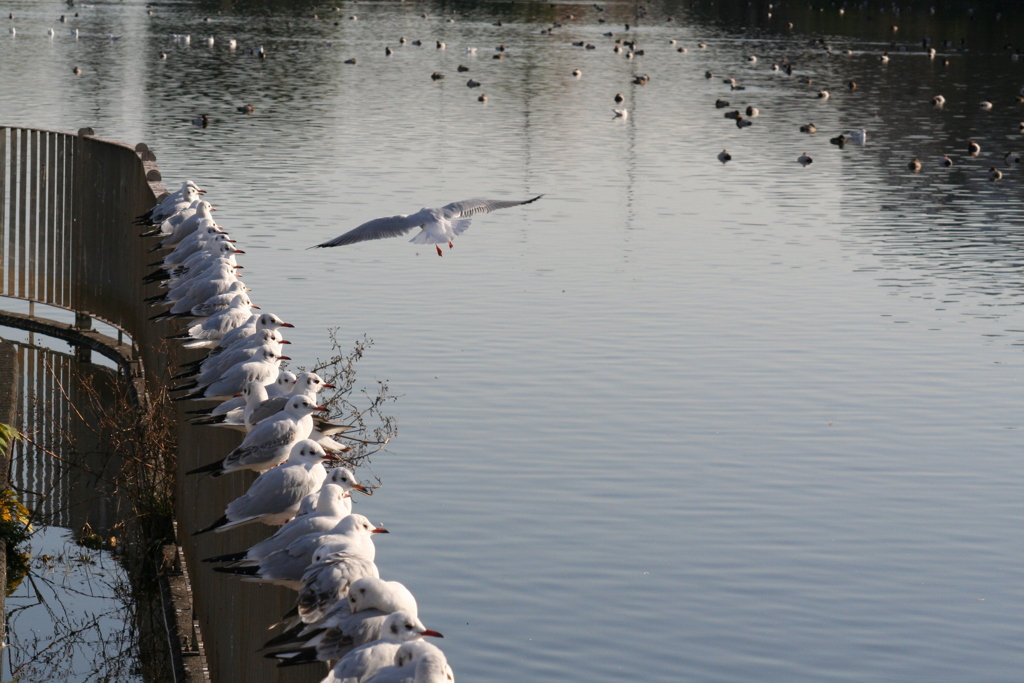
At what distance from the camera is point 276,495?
6016mm

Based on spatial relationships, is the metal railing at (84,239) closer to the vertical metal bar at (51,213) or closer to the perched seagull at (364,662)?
the vertical metal bar at (51,213)

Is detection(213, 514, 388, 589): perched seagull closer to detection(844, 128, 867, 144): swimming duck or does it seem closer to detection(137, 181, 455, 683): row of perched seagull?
detection(137, 181, 455, 683): row of perched seagull

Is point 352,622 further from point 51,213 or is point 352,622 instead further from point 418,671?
point 51,213

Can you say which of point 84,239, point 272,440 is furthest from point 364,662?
point 84,239

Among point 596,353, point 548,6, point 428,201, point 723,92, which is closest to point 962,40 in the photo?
point 723,92

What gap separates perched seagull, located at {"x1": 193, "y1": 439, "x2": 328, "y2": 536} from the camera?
602 centimetres

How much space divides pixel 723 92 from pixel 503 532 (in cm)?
4113

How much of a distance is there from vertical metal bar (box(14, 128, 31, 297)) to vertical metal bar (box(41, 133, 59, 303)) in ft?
0.94

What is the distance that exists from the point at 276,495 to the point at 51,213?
10254mm

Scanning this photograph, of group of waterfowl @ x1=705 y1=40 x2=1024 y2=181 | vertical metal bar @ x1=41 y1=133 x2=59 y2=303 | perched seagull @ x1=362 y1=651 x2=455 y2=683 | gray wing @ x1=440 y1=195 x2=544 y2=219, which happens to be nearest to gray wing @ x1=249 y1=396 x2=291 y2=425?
perched seagull @ x1=362 y1=651 x2=455 y2=683

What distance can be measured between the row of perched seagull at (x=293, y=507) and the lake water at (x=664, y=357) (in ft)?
9.60

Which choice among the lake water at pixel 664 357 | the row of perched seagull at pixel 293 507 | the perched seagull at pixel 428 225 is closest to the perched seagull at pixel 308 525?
the row of perched seagull at pixel 293 507

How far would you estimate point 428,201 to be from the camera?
27.3 m

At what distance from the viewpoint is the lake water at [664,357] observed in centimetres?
1088
